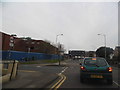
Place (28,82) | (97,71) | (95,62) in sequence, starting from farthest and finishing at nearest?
(95,62) < (97,71) < (28,82)

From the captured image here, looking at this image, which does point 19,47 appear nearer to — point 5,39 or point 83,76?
point 5,39

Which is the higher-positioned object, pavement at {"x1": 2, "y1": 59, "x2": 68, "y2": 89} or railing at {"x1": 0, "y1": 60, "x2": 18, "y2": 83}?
railing at {"x1": 0, "y1": 60, "x2": 18, "y2": 83}

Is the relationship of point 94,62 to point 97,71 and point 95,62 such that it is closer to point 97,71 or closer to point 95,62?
point 95,62

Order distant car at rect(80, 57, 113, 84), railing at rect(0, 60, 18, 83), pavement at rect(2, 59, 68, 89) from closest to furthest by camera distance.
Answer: pavement at rect(2, 59, 68, 89) < distant car at rect(80, 57, 113, 84) < railing at rect(0, 60, 18, 83)

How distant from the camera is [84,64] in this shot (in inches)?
353

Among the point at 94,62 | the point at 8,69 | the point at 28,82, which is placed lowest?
the point at 28,82

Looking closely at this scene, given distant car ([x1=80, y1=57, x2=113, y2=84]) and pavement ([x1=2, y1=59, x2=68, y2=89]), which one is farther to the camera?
distant car ([x1=80, y1=57, x2=113, y2=84])

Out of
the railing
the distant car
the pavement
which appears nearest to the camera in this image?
the pavement

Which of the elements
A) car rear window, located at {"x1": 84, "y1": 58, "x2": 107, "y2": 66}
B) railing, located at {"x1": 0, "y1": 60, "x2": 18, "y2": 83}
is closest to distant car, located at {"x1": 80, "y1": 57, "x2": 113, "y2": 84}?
car rear window, located at {"x1": 84, "y1": 58, "x2": 107, "y2": 66}

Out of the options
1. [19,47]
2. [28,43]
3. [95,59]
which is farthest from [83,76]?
[28,43]

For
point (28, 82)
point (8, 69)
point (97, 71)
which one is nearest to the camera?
point (28, 82)

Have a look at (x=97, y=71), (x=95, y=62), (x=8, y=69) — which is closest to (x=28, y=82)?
(x=8, y=69)

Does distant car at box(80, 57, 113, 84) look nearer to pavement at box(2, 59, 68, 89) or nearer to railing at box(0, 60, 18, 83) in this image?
pavement at box(2, 59, 68, 89)

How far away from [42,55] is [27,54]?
439 inches
